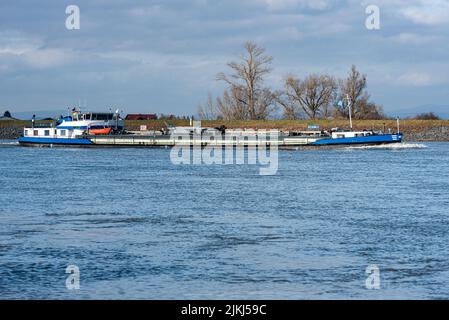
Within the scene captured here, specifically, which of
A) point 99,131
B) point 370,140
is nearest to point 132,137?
point 99,131

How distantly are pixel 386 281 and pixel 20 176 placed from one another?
39.7m

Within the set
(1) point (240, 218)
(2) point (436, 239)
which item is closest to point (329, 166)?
(1) point (240, 218)

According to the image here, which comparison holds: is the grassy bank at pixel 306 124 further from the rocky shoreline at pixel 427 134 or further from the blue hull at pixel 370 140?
the blue hull at pixel 370 140

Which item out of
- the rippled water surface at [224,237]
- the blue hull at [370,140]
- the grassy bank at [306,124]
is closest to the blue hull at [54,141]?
the blue hull at [370,140]

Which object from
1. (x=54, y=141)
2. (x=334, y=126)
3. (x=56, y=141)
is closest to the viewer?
(x=56, y=141)

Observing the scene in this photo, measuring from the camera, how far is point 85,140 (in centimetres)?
10988

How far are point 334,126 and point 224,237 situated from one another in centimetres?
11309

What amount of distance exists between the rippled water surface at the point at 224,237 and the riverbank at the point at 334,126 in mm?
83033

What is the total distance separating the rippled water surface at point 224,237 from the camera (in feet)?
72.7

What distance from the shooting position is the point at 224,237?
98.3ft

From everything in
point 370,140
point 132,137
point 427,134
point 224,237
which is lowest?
point 224,237

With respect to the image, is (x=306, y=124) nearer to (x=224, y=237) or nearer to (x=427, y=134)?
(x=427, y=134)

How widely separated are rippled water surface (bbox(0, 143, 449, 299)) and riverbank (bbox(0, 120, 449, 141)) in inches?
3269
